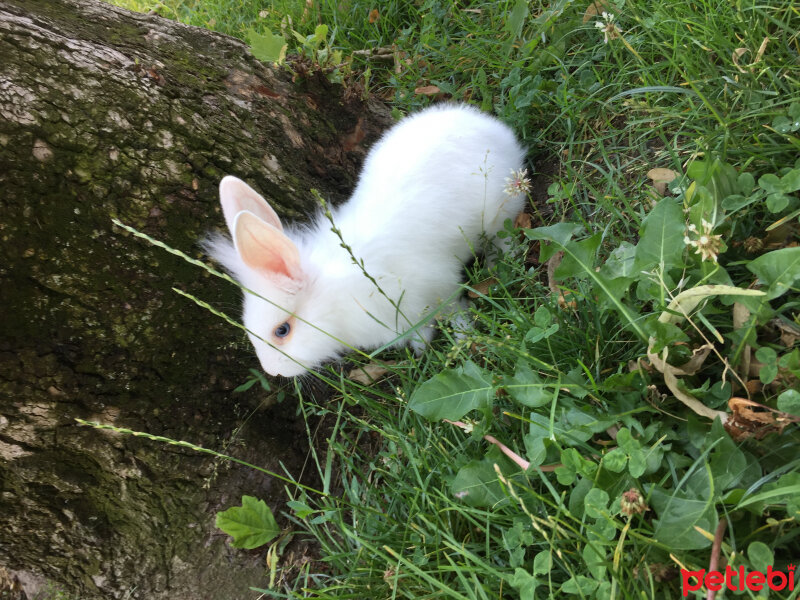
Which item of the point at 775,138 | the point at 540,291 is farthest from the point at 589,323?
the point at 775,138

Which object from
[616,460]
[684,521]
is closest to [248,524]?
[616,460]

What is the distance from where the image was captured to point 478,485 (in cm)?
140

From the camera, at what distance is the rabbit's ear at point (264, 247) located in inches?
71.3

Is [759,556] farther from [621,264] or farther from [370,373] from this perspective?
[370,373]

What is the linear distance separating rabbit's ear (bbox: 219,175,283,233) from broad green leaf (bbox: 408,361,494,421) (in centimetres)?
85

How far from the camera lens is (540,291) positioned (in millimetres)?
1939

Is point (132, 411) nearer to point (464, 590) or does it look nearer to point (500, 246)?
point (464, 590)

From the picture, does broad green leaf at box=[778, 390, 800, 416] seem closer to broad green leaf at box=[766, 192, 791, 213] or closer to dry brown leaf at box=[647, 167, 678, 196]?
broad green leaf at box=[766, 192, 791, 213]

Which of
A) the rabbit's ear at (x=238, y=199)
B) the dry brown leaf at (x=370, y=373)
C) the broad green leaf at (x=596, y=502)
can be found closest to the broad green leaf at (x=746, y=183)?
the broad green leaf at (x=596, y=502)

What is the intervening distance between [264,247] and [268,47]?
3.49 ft

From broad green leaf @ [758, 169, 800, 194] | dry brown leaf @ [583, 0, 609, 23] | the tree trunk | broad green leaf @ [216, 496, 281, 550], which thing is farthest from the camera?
dry brown leaf @ [583, 0, 609, 23]

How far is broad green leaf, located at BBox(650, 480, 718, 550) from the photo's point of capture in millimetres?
1084

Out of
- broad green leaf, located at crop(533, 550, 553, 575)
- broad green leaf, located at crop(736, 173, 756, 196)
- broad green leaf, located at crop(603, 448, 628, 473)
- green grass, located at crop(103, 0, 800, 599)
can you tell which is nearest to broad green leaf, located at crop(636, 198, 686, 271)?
green grass, located at crop(103, 0, 800, 599)

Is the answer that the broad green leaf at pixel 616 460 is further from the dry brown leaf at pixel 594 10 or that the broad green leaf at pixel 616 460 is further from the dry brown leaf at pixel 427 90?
the dry brown leaf at pixel 427 90
